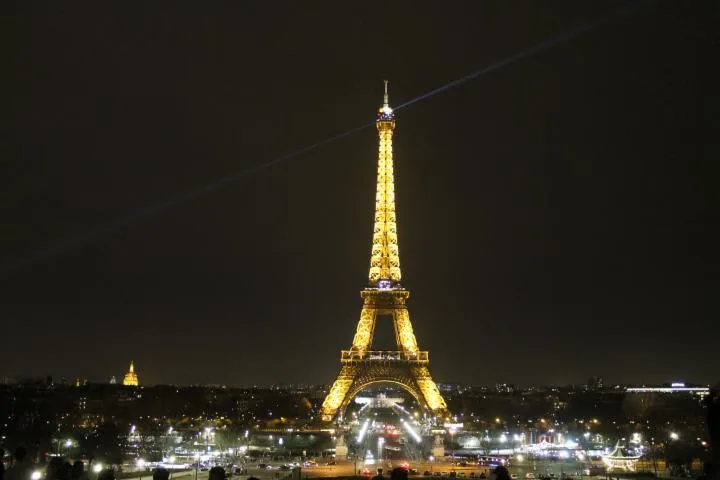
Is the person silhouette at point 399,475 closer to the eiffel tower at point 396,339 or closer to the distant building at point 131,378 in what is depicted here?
the eiffel tower at point 396,339

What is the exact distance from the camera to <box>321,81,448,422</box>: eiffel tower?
72.8 meters

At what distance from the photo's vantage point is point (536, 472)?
4125 centimetres

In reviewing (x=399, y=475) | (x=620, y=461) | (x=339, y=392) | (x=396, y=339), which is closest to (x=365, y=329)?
(x=396, y=339)

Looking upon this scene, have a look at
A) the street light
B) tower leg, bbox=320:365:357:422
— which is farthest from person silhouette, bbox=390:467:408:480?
tower leg, bbox=320:365:357:422

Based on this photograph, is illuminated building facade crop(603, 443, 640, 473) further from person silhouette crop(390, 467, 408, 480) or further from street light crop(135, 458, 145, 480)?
person silhouette crop(390, 467, 408, 480)

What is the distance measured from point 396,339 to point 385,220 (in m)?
11.2

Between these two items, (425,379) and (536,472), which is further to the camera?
(425,379)

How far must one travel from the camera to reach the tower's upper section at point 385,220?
73688 millimetres

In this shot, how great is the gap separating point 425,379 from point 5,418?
35.2 metres

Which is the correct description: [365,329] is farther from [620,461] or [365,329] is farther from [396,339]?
[620,461]

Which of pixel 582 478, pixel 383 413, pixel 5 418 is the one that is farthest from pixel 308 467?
pixel 383 413

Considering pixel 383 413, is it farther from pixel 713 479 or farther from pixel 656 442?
pixel 713 479

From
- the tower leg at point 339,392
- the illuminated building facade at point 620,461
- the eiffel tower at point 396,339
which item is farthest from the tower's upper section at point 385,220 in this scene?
the illuminated building facade at point 620,461

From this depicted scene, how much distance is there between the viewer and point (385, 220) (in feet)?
244
